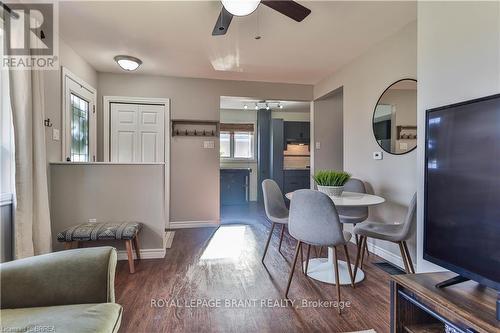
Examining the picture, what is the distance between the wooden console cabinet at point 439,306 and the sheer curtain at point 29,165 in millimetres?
2459

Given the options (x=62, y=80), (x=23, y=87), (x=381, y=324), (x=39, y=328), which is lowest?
(x=381, y=324)

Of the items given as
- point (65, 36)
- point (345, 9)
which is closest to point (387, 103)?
point (345, 9)

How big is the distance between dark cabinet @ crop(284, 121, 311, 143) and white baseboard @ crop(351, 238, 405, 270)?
3.71 meters

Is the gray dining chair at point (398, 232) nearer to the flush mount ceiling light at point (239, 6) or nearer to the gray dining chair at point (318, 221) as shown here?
the gray dining chair at point (318, 221)

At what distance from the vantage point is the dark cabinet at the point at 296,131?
6445 millimetres

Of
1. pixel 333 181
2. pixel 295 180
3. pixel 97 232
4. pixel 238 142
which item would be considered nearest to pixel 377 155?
pixel 333 181

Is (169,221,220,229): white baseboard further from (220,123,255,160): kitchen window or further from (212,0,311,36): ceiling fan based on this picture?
(212,0,311,36): ceiling fan

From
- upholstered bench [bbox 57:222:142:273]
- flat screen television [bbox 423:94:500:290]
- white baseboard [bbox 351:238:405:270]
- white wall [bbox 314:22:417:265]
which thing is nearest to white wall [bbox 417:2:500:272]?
flat screen television [bbox 423:94:500:290]

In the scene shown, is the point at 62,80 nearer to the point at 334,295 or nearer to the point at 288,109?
the point at 334,295

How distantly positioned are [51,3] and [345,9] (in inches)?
98.6

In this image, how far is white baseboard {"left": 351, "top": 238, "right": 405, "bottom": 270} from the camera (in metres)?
2.66

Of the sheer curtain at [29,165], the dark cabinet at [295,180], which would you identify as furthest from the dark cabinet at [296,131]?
the sheer curtain at [29,165]

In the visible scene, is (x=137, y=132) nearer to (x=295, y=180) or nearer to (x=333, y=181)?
(x=333, y=181)

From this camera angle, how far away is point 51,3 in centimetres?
220
